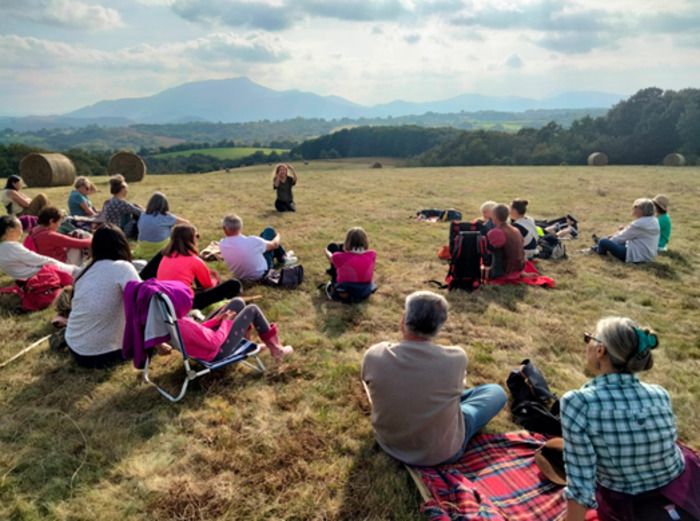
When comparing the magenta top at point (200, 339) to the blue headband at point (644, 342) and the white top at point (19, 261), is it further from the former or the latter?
the blue headband at point (644, 342)

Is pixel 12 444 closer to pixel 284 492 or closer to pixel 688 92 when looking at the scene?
pixel 284 492

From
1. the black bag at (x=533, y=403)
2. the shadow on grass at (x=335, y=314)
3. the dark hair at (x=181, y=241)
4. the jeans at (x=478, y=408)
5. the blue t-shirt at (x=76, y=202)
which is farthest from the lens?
the blue t-shirt at (x=76, y=202)

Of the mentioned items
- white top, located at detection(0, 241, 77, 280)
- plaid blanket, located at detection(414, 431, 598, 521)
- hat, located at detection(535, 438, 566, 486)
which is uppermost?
white top, located at detection(0, 241, 77, 280)

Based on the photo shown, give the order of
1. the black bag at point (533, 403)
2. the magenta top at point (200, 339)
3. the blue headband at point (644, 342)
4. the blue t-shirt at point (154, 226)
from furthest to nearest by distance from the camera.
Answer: the blue t-shirt at point (154, 226), the magenta top at point (200, 339), the black bag at point (533, 403), the blue headband at point (644, 342)

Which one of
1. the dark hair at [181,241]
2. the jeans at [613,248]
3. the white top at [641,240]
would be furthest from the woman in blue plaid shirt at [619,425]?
the jeans at [613,248]

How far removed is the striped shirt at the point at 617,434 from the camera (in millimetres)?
2875

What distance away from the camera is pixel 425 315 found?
375cm

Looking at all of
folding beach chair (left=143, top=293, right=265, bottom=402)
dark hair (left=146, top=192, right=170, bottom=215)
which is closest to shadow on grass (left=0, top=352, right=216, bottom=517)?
folding beach chair (left=143, top=293, right=265, bottom=402)

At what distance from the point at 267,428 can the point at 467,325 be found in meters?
3.65

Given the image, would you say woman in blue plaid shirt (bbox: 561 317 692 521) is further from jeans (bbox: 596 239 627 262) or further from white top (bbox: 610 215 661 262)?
jeans (bbox: 596 239 627 262)

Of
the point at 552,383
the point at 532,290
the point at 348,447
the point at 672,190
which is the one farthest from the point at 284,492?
the point at 672,190

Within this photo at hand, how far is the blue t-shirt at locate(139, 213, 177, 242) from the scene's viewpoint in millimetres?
9391

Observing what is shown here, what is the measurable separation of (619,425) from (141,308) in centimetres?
424

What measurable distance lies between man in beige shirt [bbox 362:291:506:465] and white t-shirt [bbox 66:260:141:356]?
297 cm
